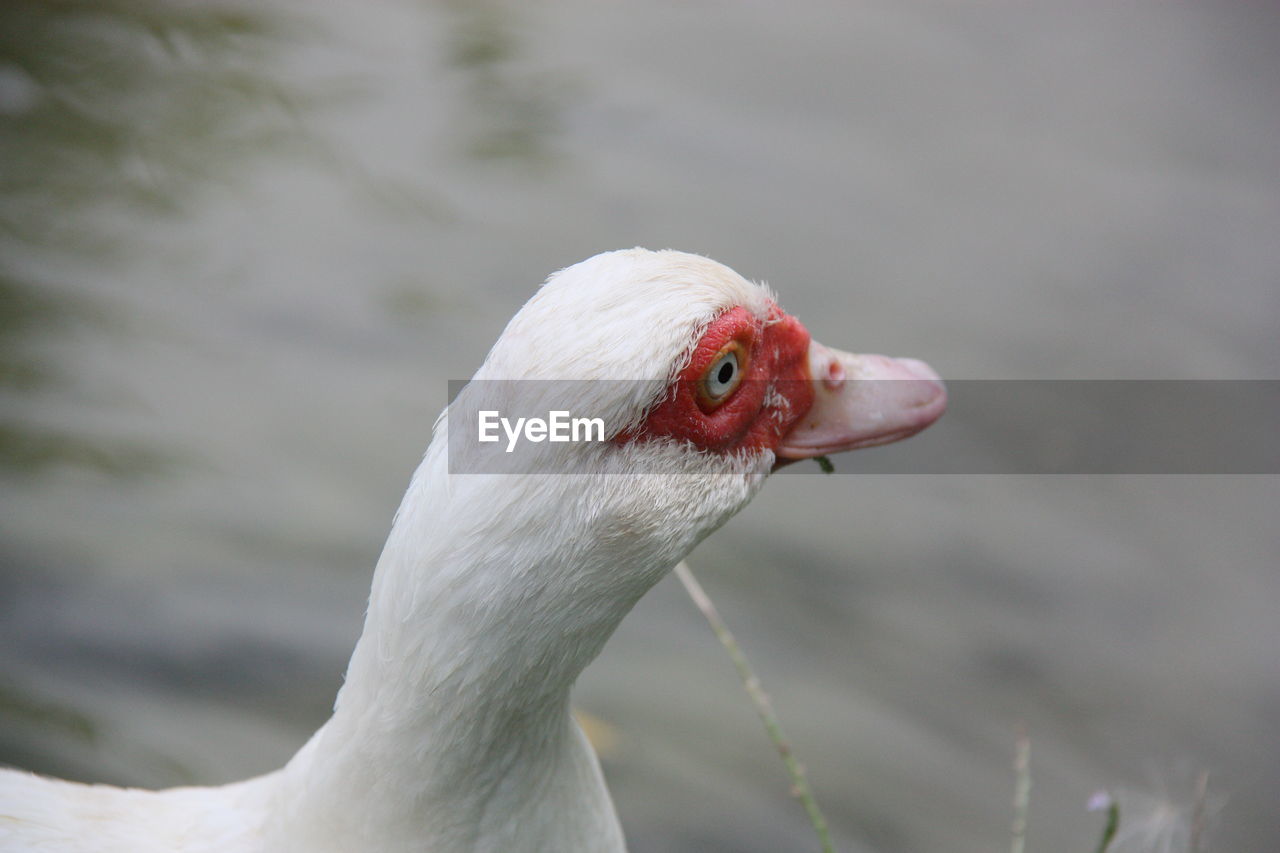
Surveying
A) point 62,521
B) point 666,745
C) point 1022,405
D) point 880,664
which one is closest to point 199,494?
point 62,521

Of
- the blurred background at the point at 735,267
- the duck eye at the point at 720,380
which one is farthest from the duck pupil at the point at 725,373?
the blurred background at the point at 735,267

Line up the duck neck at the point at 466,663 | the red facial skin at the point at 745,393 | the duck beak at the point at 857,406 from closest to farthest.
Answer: the duck neck at the point at 466,663
the red facial skin at the point at 745,393
the duck beak at the point at 857,406

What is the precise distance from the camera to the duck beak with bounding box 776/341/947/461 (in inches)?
65.9

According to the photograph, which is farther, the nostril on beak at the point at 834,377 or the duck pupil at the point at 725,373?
the nostril on beak at the point at 834,377

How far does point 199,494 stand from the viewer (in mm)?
3137

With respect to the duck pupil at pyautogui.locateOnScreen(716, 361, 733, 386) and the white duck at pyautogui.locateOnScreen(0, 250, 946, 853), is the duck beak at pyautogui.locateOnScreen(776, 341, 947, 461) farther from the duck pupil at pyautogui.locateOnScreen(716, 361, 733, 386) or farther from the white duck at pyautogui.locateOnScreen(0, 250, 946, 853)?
the duck pupil at pyautogui.locateOnScreen(716, 361, 733, 386)

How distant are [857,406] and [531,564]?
662 mm

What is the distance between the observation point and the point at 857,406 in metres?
1.71

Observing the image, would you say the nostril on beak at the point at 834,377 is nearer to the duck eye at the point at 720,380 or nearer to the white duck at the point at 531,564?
the white duck at the point at 531,564

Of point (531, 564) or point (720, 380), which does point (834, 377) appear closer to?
point (720, 380)

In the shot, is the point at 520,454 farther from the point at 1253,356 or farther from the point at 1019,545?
the point at 1253,356

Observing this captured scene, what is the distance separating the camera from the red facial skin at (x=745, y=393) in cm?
137

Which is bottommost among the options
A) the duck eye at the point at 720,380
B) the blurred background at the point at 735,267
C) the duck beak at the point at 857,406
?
the duck eye at the point at 720,380

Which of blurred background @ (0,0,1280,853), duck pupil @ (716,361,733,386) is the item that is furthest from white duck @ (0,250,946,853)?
blurred background @ (0,0,1280,853)
